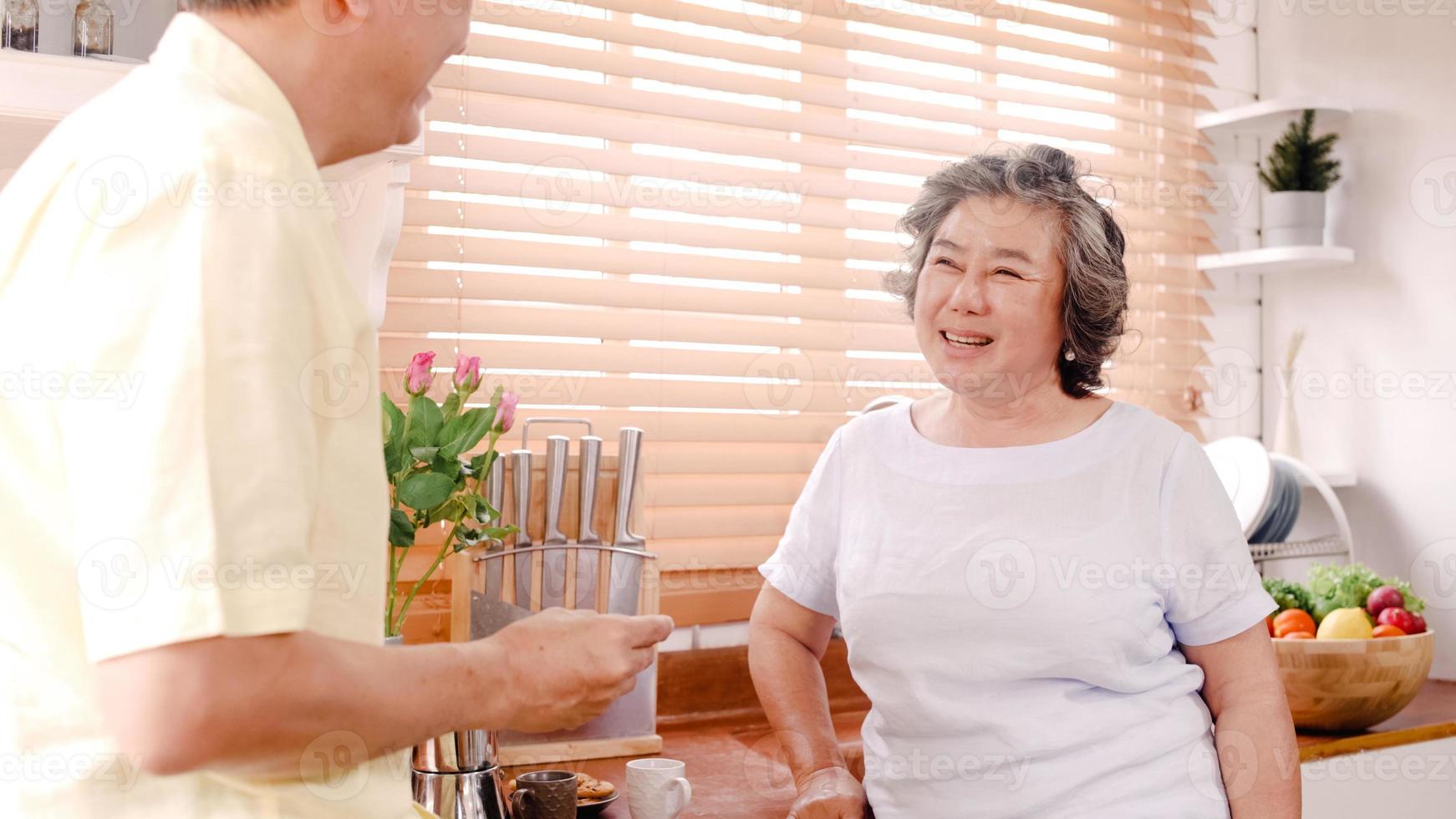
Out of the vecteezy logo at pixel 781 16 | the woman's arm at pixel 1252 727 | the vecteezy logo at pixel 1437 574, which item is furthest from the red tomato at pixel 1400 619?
the vecteezy logo at pixel 781 16

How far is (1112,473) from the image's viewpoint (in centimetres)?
130

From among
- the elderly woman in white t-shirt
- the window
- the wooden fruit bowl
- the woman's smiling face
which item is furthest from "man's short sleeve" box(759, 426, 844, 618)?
the wooden fruit bowl

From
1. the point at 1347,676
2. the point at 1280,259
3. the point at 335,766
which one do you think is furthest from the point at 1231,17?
the point at 335,766

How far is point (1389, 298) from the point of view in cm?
231

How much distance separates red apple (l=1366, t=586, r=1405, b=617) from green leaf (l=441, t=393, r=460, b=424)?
146cm

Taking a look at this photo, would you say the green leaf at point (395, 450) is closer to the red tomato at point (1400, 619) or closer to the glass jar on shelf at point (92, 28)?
the glass jar on shelf at point (92, 28)

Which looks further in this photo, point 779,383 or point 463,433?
point 779,383

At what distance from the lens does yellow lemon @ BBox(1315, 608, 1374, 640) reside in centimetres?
174

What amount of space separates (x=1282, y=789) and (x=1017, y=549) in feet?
1.20

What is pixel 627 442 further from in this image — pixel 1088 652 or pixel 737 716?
pixel 1088 652

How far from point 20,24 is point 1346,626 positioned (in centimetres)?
182

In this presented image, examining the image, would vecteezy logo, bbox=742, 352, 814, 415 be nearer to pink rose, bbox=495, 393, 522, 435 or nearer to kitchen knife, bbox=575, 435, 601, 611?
kitchen knife, bbox=575, 435, 601, 611

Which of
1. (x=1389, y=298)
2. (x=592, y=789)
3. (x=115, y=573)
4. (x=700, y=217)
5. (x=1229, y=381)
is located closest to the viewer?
(x=115, y=573)

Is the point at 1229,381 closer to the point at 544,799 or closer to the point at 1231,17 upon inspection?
the point at 1231,17
